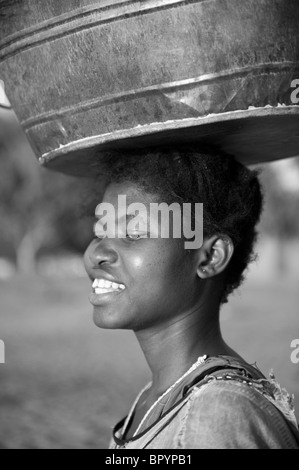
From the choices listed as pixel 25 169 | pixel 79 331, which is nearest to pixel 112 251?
pixel 79 331

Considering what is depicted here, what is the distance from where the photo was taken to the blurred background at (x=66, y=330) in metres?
7.56

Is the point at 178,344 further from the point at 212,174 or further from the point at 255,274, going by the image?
the point at 255,274

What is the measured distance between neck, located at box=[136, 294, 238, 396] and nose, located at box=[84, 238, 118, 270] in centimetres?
25

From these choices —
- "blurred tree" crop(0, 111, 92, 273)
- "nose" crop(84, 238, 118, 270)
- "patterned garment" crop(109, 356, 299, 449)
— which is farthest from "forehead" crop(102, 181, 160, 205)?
"blurred tree" crop(0, 111, 92, 273)

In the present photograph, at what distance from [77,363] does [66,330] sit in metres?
3.79

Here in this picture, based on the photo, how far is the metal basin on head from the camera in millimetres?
1765

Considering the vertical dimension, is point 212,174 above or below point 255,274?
above

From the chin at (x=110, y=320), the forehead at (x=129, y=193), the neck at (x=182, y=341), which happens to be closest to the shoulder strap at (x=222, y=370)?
the neck at (x=182, y=341)

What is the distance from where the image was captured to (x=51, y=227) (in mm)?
31250

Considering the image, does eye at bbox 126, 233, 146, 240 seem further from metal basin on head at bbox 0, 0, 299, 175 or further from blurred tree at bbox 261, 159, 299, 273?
blurred tree at bbox 261, 159, 299, 273

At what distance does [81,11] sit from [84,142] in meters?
0.34

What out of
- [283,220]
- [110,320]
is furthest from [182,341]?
[283,220]

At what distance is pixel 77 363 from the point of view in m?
11.2

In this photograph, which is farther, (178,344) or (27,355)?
(27,355)
